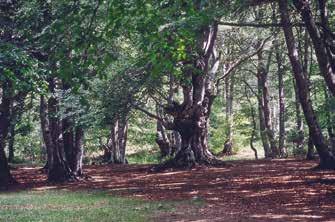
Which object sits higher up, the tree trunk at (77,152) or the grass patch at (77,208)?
the tree trunk at (77,152)

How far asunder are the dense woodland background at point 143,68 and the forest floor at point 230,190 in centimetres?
159

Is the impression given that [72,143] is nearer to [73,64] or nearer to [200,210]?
[200,210]

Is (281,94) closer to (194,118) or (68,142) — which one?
(194,118)

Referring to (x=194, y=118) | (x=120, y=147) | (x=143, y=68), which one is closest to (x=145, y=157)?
(x=120, y=147)

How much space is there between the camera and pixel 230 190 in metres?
16.1

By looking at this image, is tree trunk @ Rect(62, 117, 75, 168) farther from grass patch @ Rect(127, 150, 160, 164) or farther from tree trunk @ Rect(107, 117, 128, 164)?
grass patch @ Rect(127, 150, 160, 164)

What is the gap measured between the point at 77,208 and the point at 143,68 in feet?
24.9

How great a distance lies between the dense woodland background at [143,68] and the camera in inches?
223

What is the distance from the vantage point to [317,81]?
27516mm

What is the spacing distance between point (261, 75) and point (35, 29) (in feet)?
67.8

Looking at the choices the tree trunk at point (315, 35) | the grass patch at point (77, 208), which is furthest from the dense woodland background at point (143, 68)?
the grass patch at point (77, 208)

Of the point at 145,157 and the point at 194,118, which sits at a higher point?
the point at 194,118

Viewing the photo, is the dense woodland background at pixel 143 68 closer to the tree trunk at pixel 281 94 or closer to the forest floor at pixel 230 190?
the tree trunk at pixel 281 94

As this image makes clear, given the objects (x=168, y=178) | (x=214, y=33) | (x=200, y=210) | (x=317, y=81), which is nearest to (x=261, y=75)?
(x=317, y=81)
